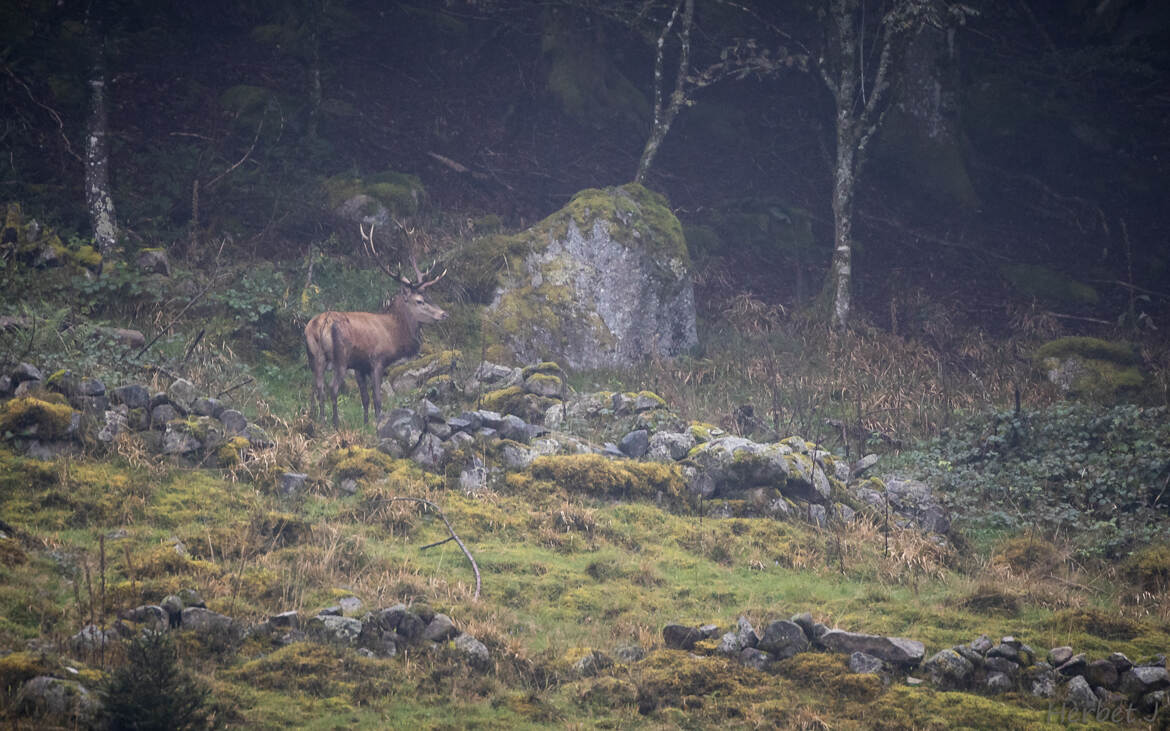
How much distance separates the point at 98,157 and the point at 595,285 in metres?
7.86

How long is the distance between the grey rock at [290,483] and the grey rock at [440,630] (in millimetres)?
3034

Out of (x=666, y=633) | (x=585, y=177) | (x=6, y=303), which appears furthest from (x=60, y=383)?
(x=585, y=177)

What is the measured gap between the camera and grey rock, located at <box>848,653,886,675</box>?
19.8ft

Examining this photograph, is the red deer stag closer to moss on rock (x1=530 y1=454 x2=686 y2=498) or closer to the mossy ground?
the mossy ground

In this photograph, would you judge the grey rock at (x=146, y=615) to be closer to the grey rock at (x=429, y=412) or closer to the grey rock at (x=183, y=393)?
the grey rock at (x=183, y=393)

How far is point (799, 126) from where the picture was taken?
22375 mm

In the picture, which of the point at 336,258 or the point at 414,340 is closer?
the point at 414,340

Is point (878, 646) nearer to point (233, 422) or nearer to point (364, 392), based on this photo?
point (233, 422)

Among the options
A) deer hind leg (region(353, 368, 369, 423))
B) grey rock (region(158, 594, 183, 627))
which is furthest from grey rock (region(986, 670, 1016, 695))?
deer hind leg (region(353, 368, 369, 423))

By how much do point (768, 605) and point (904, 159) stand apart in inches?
620

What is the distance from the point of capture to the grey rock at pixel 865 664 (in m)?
6.03

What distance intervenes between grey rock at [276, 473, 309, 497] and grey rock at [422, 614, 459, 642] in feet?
9.95

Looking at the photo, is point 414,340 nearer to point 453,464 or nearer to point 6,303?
point 453,464

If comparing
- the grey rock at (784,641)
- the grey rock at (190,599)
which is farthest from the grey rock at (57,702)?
the grey rock at (784,641)
